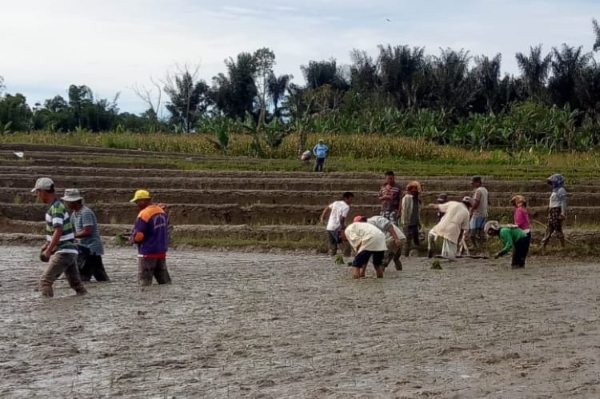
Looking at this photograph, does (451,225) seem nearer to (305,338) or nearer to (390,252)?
(390,252)

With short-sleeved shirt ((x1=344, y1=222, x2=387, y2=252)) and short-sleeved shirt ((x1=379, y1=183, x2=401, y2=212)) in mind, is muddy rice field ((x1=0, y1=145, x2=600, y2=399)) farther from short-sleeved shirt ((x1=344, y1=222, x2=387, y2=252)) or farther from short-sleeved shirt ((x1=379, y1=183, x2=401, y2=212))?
short-sleeved shirt ((x1=379, y1=183, x2=401, y2=212))

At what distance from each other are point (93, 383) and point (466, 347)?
127 inches

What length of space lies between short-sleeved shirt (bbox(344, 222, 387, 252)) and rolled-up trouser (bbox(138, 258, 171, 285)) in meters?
2.90

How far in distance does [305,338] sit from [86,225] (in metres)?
5.30

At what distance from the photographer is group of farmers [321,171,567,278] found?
46.4ft

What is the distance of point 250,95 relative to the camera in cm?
7875

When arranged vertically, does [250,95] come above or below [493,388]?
above

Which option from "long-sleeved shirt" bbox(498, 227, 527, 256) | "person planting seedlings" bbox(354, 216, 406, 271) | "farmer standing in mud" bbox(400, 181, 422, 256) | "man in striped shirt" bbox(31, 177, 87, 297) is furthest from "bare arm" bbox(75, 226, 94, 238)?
"farmer standing in mud" bbox(400, 181, 422, 256)

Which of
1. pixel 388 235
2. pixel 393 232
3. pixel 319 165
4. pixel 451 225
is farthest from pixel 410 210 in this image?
pixel 319 165

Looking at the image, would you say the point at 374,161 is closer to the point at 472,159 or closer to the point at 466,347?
the point at 472,159

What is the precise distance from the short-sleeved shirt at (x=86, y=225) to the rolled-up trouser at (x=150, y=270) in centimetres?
69

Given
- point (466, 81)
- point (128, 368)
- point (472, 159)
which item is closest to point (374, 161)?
point (472, 159)

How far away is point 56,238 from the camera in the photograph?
11.3 metres

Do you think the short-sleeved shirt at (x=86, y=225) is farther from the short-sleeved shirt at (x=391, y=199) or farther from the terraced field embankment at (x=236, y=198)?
the terraced field embankment at (x=236, y=198)
